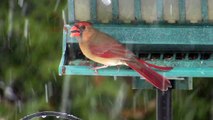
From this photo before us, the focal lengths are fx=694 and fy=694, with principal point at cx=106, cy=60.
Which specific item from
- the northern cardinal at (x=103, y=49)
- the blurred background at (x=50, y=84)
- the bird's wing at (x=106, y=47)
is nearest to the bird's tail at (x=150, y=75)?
the northern cardinal at (x=103, y=49)

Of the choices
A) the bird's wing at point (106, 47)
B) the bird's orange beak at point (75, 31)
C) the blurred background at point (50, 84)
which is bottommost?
the blurred background at point (50, 84)

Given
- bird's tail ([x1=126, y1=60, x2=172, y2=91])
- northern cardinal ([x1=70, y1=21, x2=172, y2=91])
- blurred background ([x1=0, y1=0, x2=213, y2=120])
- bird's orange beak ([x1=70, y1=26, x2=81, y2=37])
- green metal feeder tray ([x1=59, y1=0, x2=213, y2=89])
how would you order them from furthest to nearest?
blurred background ([x1=0, y1=0, x2=213, y2=120]) → green metal feeder tray ([x1=59, y1=0, x2=213, y2=89]) → bird's orange beak ([x1=70, y1=26, x2=81, y2=37]) → northern cardinal ([x1=70, y1=21, x2=172, y2=91]) → bird's tail ([x1=126, y1=60, x2=172, y2=91])

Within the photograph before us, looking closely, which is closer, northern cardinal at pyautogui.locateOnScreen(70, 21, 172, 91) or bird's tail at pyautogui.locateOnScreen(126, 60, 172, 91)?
bird's tail at pyautogui.locateOnScreen(126, 60, 172, 91)

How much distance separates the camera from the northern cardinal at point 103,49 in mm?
3127

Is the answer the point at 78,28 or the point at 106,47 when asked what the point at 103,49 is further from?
the point at 78,28

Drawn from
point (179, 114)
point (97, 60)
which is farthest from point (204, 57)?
point (179, 114)

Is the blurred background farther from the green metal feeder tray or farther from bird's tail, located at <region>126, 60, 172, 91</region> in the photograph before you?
bird's tail, located at <region>126, 60, 172, 91</region>

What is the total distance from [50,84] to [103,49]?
1.43 metres

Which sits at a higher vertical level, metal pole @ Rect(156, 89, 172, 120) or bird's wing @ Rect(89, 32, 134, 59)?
bird's wing @ Rect(89, 32, 134, 59)

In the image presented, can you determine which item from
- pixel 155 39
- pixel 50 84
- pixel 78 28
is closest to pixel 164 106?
pixel 155 39

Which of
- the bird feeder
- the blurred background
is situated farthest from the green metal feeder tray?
the blurred background

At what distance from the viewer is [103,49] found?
3.33 metres

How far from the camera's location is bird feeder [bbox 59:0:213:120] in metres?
3.42

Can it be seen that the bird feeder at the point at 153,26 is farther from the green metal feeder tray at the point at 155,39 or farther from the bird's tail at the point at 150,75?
the bird's tail at the point at 150,75
